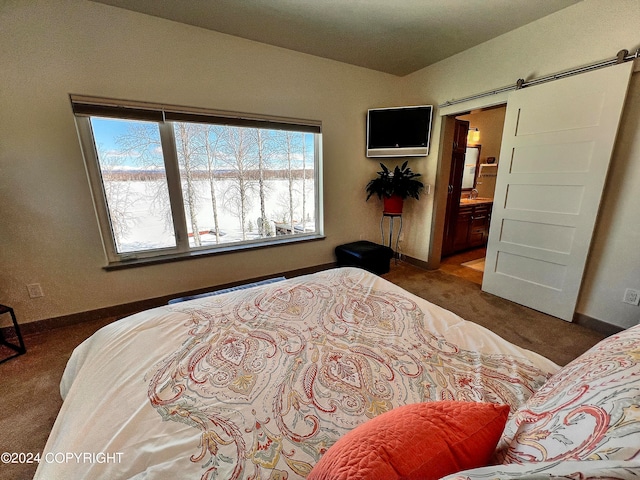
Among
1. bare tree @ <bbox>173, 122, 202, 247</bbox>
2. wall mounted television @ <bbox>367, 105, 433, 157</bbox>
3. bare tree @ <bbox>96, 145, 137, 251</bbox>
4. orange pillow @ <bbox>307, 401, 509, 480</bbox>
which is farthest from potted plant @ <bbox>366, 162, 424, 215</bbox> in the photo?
orange pillow @ <bbox>307, 401, 509, 480</bbox>

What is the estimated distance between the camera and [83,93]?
2047 millimetres

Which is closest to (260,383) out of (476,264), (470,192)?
(476,264)

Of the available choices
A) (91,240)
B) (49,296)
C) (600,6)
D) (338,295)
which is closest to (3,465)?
(49,296)

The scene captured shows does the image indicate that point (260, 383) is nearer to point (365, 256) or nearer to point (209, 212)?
point (209, 212)

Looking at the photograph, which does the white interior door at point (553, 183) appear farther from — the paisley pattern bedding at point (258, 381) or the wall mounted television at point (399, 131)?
the paisley pattern bedding at point (258, 381)

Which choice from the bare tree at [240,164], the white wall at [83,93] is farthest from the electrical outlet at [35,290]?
the bare tree at [240,164]

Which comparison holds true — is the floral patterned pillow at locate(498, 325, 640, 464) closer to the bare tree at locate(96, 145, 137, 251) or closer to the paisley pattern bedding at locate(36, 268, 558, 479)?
the paisley pattern bedding at locate(36, 268, 558, 479)

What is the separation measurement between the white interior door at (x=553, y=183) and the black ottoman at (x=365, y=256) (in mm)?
1223

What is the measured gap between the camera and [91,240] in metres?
2.26

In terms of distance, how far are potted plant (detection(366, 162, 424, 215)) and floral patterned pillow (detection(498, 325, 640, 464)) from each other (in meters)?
2.94

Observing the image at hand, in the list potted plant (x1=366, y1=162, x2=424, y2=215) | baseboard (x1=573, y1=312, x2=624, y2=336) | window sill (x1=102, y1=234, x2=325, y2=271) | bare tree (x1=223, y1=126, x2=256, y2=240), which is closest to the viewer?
baseboard (x1=573, y1=312, x2=624, y2=336)

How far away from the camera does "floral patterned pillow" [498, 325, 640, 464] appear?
400 millimetres

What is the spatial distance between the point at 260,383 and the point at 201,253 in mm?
2172

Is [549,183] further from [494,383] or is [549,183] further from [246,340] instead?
[246,340]
